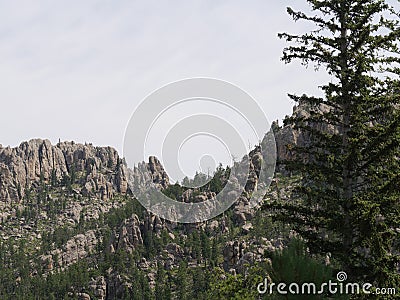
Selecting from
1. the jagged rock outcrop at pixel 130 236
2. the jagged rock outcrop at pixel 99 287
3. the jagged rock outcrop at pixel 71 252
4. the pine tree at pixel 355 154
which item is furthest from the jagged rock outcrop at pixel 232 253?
the pine tree at pixel 355 154

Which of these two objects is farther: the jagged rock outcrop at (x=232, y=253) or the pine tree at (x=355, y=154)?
the jagged rock outcrop at (x=232, y=253)

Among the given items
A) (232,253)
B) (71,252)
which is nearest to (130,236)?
(232,253)

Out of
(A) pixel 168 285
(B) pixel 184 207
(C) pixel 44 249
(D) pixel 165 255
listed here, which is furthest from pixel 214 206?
(C) pixel 44 249

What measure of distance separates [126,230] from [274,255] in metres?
137

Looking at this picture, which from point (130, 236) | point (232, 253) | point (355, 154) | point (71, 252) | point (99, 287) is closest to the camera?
point (355, 154)

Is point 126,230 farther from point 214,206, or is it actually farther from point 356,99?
point 356,99

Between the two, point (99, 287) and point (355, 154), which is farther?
point (99, 287)

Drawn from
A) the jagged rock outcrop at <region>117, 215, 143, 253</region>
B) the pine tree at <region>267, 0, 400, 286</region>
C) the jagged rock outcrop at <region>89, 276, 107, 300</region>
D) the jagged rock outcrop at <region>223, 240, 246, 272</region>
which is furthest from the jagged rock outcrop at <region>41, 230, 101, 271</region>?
the pine tree at <region>267, 0, 400, 286</region>

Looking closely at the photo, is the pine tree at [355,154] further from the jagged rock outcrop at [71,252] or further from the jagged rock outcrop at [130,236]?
the jagged rock outcrop at [71,252]

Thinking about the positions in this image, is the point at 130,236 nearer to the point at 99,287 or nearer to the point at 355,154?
the point at 99,287

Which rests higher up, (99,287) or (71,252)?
(71,252)


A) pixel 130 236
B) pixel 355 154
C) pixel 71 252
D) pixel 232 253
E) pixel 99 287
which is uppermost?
pixel 71 252

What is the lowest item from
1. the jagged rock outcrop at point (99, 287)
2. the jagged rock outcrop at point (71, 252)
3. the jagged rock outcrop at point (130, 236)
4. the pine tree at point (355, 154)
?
the pine tree at point (355, 154)

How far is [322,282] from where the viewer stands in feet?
34.9
